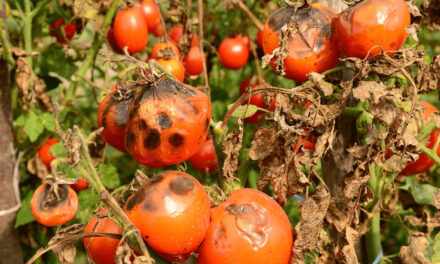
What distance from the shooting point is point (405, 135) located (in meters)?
0.89

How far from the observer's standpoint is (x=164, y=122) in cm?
76

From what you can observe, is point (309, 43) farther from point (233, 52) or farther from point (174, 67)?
point (233, 52)

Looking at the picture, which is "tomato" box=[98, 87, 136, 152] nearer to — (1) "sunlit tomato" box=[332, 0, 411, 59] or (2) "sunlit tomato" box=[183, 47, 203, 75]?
(1) "sunlit tomato" box=[332, 0, 411, 59]

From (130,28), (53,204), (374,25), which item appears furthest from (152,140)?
(130,28)

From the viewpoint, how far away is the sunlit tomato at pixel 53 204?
3.06ft

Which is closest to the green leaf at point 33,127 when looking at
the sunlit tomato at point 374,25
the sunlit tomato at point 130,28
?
the sunlit tomato at point 130,28

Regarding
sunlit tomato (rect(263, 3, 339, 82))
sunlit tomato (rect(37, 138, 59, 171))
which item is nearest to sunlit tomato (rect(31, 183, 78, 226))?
sunlit tomato (rect(263, 3, 339, 82))

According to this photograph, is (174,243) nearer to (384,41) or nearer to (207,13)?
(384,41)

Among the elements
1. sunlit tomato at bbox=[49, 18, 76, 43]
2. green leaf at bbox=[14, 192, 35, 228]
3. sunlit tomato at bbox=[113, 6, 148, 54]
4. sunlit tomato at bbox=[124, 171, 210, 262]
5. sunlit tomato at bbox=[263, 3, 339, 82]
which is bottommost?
green leaf at bbox=[14, 192, 35, 228]

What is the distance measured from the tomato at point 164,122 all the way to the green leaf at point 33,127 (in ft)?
3.25

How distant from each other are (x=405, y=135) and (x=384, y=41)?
19 cm

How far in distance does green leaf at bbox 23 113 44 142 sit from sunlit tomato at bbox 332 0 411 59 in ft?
3.94

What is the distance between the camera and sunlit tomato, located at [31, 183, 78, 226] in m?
0.93

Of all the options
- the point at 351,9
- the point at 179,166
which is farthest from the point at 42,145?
the point at 351,9
